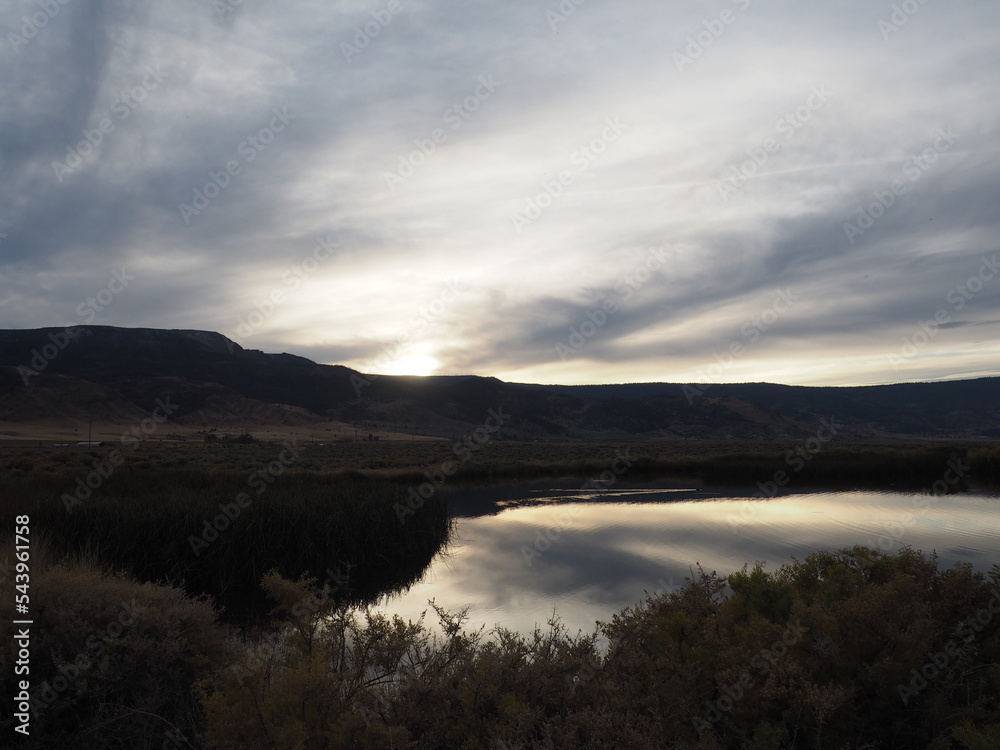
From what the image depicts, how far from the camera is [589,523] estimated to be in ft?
65.0

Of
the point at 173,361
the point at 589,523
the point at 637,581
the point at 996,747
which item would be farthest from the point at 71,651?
the point at 173,361

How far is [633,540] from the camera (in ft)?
54.3

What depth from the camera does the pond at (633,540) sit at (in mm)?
11273

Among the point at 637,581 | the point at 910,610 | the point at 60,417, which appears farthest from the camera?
the point at 60,417

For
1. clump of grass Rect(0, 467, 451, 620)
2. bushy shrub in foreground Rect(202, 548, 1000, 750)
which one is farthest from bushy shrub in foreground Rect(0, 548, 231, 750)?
clump of grass Rect(0, 467, 451, 620)

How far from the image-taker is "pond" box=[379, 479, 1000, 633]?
11273mm

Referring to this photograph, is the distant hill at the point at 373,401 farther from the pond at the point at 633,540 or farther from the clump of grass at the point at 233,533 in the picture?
the clump of grass at the point at 233,533

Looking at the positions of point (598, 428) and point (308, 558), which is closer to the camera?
point (308, 558)

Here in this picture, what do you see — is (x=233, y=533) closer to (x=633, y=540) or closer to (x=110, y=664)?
(x=110, y=664)

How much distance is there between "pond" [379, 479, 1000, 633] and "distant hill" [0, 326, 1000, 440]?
7774 centimetres

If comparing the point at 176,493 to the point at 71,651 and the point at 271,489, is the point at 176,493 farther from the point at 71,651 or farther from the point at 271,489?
the point at 71,651

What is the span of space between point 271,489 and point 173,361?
149 meters

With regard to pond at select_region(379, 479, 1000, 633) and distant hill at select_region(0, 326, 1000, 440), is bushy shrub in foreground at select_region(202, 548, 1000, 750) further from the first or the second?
distant hill at select_region(0, 326, 1000, 440)

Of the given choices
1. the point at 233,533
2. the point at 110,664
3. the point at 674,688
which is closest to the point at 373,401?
the point at 233,533
